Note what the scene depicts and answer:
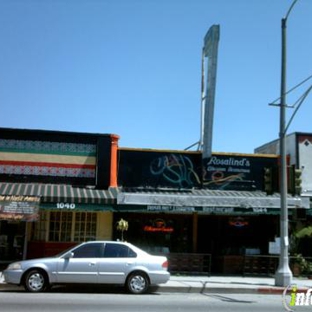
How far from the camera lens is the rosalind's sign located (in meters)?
18.3

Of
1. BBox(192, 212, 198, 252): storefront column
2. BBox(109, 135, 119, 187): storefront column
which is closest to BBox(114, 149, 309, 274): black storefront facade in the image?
BBox(192, 212, 198, 252): storefront column

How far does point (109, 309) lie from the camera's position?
11.4 metres

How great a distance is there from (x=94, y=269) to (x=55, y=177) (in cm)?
672

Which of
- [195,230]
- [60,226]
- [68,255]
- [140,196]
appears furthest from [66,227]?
[68,255]

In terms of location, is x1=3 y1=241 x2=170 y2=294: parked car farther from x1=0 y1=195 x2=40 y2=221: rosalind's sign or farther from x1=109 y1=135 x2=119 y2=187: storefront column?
x1=109 y1=135 x2=119 y2=187: storefront column

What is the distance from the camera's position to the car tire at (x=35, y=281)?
1451 centimetres

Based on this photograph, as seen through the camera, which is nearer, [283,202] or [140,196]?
[283,202]

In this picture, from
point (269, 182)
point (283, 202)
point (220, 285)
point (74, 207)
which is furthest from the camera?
point (74, 207)

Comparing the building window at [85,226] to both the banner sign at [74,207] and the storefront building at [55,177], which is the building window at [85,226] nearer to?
the storefront building at [55,177]

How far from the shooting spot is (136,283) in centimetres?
1493

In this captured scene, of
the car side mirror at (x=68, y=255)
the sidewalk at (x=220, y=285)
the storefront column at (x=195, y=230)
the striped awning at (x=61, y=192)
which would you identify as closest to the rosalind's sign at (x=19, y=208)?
the striped awning at (x=61, y=192)

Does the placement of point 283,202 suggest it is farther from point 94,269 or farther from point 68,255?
point 68,255

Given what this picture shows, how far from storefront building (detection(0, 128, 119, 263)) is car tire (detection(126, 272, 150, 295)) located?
547 cm

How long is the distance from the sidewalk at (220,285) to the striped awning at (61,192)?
3215 mm
